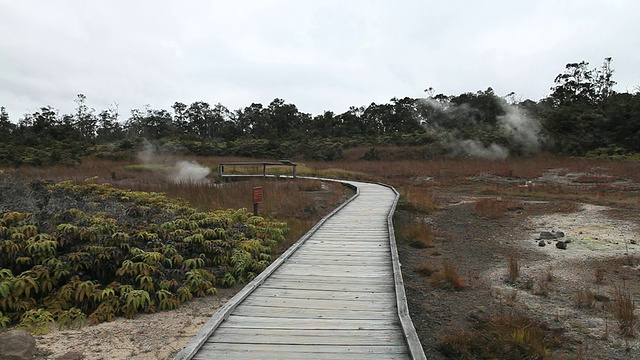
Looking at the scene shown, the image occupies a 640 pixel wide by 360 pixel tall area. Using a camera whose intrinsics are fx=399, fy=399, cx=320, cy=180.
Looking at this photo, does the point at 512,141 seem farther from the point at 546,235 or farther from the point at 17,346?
the point at 17,346

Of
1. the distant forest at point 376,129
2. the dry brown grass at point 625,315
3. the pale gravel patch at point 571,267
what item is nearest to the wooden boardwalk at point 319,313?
the pale gravel patch at point 571,267

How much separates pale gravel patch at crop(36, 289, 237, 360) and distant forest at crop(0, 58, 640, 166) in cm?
2537

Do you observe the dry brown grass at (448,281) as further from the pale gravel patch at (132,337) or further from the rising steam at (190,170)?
the rising steam at (190,170)

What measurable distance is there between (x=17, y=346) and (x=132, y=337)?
1.02 metres

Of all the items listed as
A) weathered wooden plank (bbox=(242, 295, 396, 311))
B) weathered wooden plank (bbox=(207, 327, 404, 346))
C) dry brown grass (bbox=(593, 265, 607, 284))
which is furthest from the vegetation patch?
dry brown grass (bbox=(593, 265, 607, 284))

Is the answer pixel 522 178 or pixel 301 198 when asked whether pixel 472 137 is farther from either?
pixel 301 198

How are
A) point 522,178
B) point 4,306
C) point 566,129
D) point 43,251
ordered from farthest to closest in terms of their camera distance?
1. point 566,129
2. point 522,178
3. point 43,251
4. point 4,306

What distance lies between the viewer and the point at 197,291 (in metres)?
5.66

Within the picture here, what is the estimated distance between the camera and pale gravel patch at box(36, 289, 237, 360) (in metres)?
4.04

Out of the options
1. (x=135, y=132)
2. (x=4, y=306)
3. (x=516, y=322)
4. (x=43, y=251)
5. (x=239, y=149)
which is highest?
(x=135, y=132)

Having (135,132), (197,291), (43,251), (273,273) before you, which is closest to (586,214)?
(273,273)

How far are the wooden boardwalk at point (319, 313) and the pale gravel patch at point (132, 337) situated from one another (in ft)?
2.44

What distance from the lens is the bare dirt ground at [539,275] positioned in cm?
483

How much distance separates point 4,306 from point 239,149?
1477 inches
